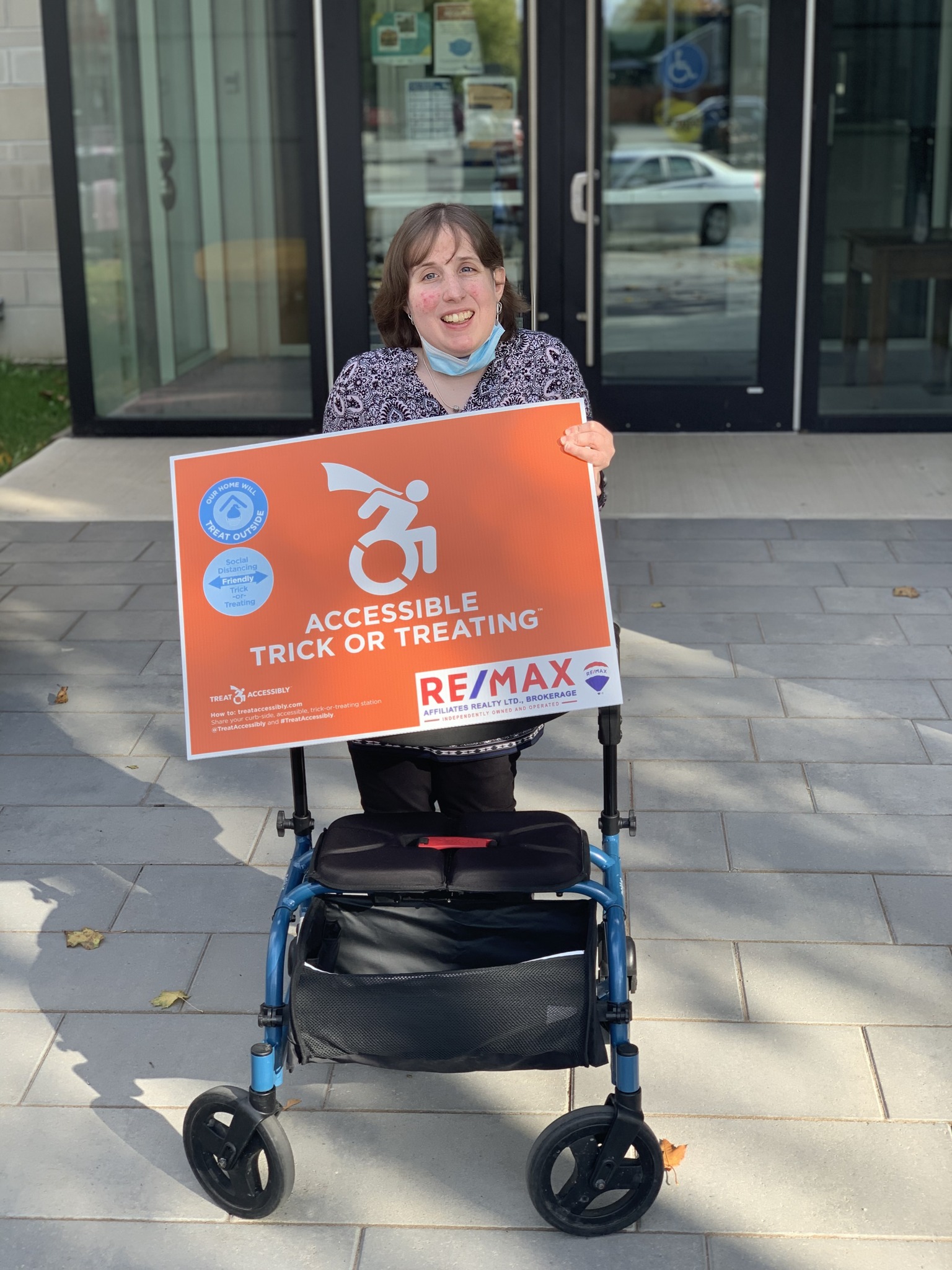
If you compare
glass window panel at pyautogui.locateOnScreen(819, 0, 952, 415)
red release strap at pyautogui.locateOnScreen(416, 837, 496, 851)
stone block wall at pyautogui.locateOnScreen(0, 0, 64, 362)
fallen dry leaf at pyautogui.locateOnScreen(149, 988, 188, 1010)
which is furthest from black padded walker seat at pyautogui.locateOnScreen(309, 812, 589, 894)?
stone block wall at pyautogui.locateOnScreen(0, 0, 64, 362)

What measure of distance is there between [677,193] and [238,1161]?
6671 mm

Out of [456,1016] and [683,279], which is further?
[683,279]

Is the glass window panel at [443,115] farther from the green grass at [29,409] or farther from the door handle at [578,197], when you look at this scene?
the green grass at [29,409]

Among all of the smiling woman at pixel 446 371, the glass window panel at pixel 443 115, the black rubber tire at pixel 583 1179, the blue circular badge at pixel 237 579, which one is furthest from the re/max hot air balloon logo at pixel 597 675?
the glass window panel at pixel 443 115

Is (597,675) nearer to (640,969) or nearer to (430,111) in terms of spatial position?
(640,969)

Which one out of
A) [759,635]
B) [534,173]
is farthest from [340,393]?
[534,173]

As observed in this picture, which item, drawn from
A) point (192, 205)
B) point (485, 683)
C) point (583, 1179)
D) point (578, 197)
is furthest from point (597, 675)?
point (192, 205)

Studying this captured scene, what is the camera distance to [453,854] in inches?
102

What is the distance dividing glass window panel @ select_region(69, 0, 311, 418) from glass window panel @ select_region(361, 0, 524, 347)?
0.44 m

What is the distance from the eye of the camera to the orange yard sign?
257cm

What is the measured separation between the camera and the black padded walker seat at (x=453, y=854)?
251cm

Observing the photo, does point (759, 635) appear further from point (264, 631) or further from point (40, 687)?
point (264, 631)

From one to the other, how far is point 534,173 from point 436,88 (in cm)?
69

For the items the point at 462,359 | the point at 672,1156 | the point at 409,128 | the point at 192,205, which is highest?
the point at 409,128
